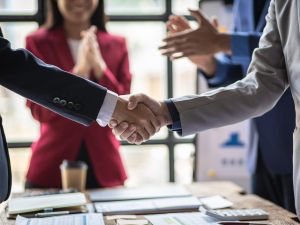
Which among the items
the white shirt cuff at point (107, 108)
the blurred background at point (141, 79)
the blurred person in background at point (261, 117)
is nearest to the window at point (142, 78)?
the blurred background at point (141, 79)

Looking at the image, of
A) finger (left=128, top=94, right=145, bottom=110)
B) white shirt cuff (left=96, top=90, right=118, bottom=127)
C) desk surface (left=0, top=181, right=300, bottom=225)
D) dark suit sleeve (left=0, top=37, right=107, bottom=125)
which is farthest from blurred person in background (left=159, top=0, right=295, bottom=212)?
dark suit sleeve (left=0, top=37, right=107, bottom=125)

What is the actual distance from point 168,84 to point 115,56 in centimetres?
62

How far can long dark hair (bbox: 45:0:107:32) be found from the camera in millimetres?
2572

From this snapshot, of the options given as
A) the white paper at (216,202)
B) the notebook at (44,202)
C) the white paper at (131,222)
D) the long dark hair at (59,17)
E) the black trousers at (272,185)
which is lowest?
the black trousers at (272,185)

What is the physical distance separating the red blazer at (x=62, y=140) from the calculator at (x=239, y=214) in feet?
3.09

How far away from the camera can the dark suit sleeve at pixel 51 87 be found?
1.51 meters

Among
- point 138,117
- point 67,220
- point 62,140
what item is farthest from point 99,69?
point 67,220

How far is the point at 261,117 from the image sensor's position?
7.07 ft

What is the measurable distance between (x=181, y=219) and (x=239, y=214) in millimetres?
180

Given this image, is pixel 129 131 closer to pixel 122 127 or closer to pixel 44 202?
pixel 122 127

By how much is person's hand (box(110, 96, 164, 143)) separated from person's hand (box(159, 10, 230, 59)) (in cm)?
50

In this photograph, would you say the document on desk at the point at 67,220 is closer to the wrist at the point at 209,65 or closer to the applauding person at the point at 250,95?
the applauding person at the point at 250,95

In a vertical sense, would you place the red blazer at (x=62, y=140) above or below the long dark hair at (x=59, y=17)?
below

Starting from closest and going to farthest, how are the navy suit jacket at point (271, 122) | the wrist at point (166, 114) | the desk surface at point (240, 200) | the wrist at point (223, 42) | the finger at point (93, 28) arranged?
the desk surface at point (240, 200) < the wrist at point (166, 114) < the navy suit jacket at point (271, 122) < the wrist at point (223, 42) < the finger at point (93, 28)
